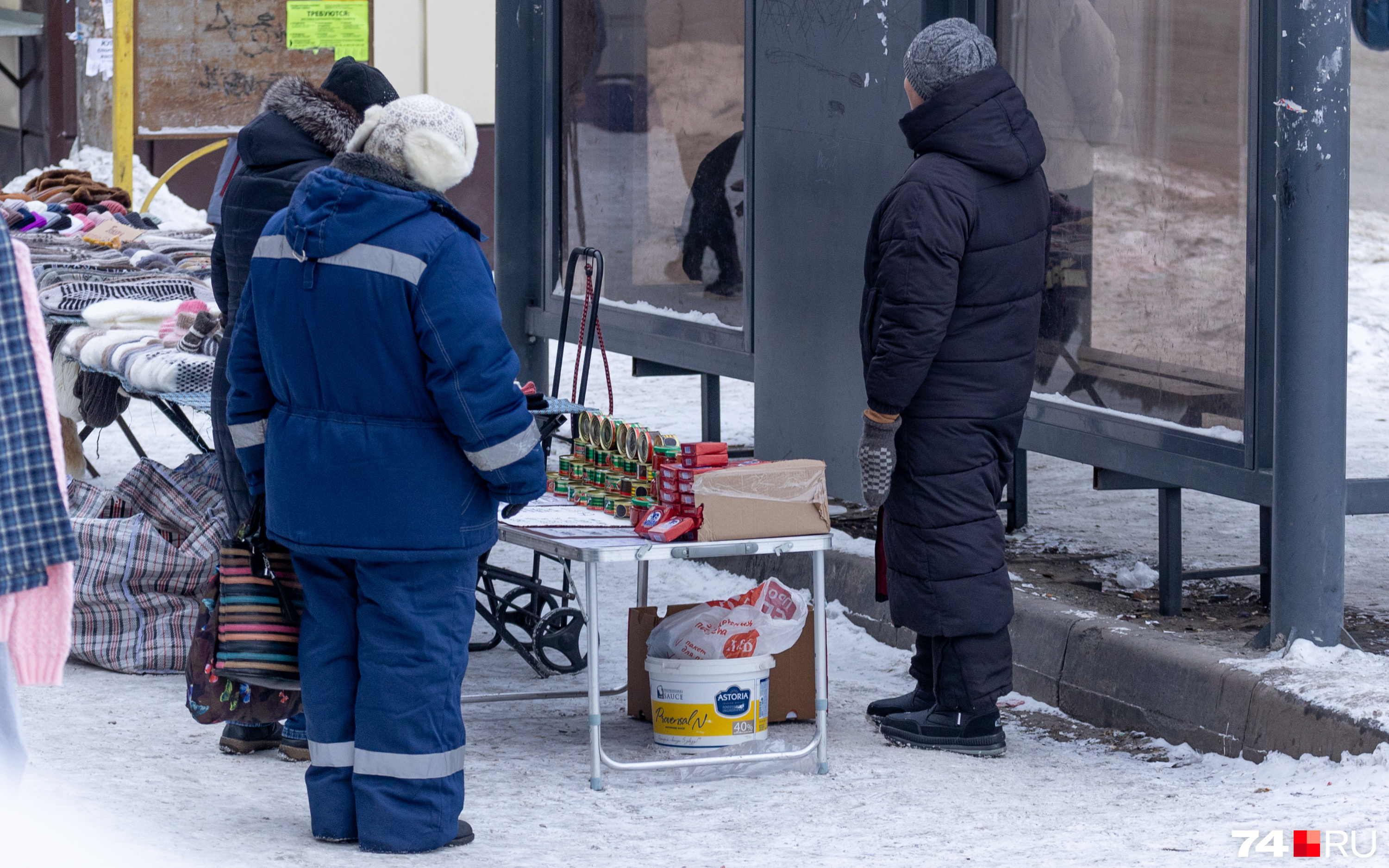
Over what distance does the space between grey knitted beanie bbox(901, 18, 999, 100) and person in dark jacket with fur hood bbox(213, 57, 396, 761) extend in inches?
55.8

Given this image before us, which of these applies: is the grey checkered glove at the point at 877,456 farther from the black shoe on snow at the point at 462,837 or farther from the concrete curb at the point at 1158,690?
the black shoe on snow at the point at 462,837

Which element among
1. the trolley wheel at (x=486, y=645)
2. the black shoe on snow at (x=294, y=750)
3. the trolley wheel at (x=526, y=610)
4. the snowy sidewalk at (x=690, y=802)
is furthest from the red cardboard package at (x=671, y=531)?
the trolley wheel at (x=486, y=645)

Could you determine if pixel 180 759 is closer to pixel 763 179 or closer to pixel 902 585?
pixel 902 585

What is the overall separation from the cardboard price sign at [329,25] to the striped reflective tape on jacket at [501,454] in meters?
11.7

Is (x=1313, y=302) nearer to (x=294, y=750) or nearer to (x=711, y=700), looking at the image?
(x=711, y=700)

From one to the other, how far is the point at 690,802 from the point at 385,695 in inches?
37.7

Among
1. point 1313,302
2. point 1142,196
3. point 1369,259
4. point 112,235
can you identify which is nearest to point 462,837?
point 1313,302

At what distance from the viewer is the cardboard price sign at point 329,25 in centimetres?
1455

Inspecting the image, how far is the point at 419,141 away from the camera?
12.0 ft

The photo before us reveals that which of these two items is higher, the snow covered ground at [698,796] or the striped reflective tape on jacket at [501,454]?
the striped reflective tape on jacket at [501,454]

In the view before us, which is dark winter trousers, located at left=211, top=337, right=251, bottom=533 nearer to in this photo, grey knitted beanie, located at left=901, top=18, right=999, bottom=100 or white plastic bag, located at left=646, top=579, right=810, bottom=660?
white plastic bag, located at left=646, top=579, right=810, bottom=660

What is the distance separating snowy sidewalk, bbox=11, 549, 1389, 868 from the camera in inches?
145

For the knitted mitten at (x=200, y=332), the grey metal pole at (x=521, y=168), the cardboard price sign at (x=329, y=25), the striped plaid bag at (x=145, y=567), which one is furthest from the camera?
the cardboard price sign at (x=329, y=25)

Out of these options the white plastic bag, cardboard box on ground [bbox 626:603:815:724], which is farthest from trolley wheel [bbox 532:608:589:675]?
the white plastic bag
